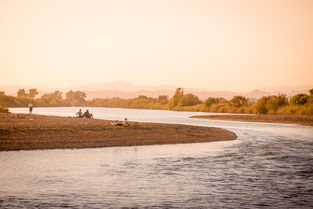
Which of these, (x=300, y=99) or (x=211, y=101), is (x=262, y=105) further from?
(x=211, y=101)

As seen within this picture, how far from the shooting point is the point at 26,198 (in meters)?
17.2

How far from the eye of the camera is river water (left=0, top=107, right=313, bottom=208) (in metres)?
17.2

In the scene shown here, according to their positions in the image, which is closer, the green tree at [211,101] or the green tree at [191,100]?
the green tree at [211,101]

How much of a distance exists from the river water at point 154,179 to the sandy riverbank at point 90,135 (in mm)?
2401

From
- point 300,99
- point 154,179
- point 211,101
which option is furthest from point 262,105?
point 154,179

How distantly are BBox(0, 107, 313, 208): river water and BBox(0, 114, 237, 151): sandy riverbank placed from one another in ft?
7.88

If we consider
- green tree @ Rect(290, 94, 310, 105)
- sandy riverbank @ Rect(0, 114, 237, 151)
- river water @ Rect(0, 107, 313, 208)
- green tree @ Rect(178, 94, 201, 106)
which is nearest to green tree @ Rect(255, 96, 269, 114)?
green tree @ Rect(290, 94, 310, 105)

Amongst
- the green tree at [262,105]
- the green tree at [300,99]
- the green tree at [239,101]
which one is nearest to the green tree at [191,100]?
the green tree at [239,101]

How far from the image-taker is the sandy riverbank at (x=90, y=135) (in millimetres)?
34656

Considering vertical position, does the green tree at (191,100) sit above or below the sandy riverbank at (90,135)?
above

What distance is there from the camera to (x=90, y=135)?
131 ft

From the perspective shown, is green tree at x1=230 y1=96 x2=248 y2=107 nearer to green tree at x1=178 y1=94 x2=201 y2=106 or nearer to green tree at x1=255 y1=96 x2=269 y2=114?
green tree at x1=255 y1=96 x2=269 y2=114

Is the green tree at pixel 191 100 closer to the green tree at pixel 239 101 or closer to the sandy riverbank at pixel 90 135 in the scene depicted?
the green tree at pixel 239 101

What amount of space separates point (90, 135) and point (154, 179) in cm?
1913
